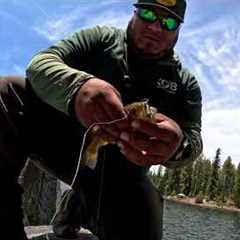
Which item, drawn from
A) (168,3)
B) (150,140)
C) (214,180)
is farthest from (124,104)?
(214,180)

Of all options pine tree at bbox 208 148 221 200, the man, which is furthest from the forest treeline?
the man

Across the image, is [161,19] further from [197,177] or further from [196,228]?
[197,177]

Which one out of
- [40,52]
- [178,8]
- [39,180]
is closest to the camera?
[40,52]

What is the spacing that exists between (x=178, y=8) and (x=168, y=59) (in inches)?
15.1

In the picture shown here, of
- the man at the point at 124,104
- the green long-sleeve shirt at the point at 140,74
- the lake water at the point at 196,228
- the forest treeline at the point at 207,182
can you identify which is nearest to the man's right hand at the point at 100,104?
the man at the point at 124,104

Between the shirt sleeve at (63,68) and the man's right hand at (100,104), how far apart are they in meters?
0.09

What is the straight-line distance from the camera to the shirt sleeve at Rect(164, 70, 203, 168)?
3600mm

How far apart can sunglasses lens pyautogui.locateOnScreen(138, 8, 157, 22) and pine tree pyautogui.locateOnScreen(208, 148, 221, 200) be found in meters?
164

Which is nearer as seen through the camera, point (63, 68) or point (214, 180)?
point (63, 68)

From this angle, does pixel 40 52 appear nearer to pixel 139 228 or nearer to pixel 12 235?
pixel 12 235

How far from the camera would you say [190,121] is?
12.7 ft

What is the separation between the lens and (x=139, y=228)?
3.94 metres

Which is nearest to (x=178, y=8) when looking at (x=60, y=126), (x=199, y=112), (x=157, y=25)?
(x=157, y=25)

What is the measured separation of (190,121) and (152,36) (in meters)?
0.62
